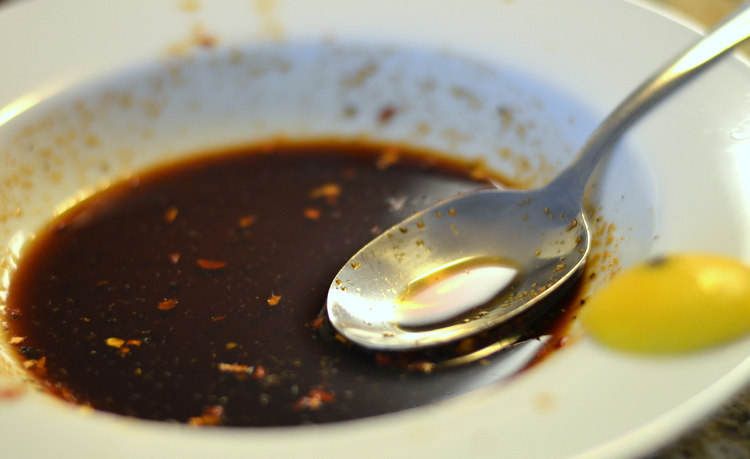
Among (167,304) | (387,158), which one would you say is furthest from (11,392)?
(387,158)

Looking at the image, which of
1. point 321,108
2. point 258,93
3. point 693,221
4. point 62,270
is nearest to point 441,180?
point 321,108

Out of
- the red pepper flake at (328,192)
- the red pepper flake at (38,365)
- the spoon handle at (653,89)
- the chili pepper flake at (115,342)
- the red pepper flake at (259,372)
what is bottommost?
the red pepper flake at (38,365)

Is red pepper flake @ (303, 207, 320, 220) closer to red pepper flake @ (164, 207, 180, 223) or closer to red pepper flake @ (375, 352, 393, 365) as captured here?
red pepper flake @ (164, 207, 180, 223)

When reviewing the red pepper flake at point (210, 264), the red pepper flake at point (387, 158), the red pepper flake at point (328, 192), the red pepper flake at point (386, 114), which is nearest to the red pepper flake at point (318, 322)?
the red pepper flake at point (210, 264)

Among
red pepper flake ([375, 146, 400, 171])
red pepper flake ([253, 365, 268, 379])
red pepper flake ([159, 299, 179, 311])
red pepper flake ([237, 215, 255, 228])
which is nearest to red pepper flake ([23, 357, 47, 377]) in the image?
red pepper flake ([159, 299, 179, 311])

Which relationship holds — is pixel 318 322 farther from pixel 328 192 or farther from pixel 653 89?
pixel 653 89

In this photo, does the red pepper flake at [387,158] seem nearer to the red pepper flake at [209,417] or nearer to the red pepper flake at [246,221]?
the red pepper flake at [246,221]
